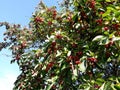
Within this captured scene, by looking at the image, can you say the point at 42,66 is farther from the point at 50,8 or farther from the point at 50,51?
the point at 50,8

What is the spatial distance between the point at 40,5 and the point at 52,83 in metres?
6.96

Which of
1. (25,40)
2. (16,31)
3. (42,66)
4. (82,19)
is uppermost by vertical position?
(16,31)

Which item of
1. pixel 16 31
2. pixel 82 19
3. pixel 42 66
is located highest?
pixel 16 31

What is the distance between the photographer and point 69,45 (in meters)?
7.77

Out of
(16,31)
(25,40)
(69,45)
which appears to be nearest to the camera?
(69,45)

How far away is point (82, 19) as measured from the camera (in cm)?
819

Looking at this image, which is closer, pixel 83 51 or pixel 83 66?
pixel 83 66

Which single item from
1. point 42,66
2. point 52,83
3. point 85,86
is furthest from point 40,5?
point 85,86

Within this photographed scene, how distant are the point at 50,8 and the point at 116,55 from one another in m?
5.39

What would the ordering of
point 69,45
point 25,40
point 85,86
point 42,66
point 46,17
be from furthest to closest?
point 25,40, point 46,17, point 42,66, point 69,45, point 85,86

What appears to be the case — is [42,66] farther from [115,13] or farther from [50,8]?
[50,8]

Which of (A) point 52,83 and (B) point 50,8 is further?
(B) point 50,8

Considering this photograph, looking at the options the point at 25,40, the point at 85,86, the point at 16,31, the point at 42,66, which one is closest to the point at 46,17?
the point at 25,40

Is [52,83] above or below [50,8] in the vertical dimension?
below
